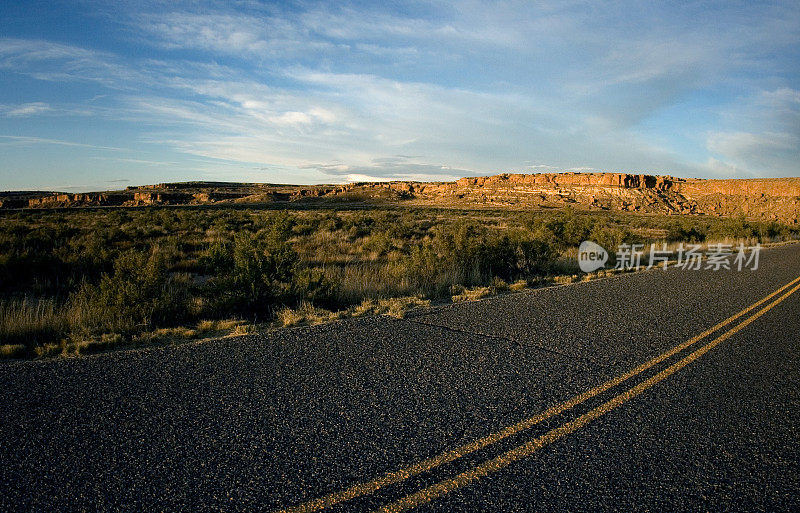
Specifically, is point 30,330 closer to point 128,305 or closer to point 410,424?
point 128,305

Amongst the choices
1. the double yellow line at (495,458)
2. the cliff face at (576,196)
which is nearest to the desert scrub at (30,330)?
the double yellow line at (495,458)

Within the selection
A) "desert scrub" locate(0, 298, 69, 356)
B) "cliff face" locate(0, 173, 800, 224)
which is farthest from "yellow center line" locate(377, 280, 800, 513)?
"cliff face" locate(0, 173, 800, 224)

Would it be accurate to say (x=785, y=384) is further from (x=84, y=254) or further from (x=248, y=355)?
(x=84, y=254)

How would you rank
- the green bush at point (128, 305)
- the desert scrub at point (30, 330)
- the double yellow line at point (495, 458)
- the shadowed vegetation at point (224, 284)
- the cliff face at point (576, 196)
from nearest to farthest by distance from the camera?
the double yellow line at point (495, 458), the desert scrub at point (30, 330), the shadowed vegetation at point (224, 284), the green bush at point (128, 305), the cliff face at point (576, 196)

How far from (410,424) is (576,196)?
103 m

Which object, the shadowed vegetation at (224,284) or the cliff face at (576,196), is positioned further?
the cliff face at (576,196)

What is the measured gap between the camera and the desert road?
9.15ft

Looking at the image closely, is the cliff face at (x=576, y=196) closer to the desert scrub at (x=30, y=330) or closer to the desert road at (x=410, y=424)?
the desert road at (x=410, y=424)

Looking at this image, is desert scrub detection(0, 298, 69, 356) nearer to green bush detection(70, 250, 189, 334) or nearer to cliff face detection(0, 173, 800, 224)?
green bush detection(70, 250, 189, 334)

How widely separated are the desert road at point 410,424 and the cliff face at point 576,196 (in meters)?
79.0

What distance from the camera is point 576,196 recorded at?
98.2 meters

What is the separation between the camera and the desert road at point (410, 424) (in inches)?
110

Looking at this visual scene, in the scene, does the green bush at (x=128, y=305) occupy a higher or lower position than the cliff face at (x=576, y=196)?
lower

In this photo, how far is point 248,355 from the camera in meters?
5.25
